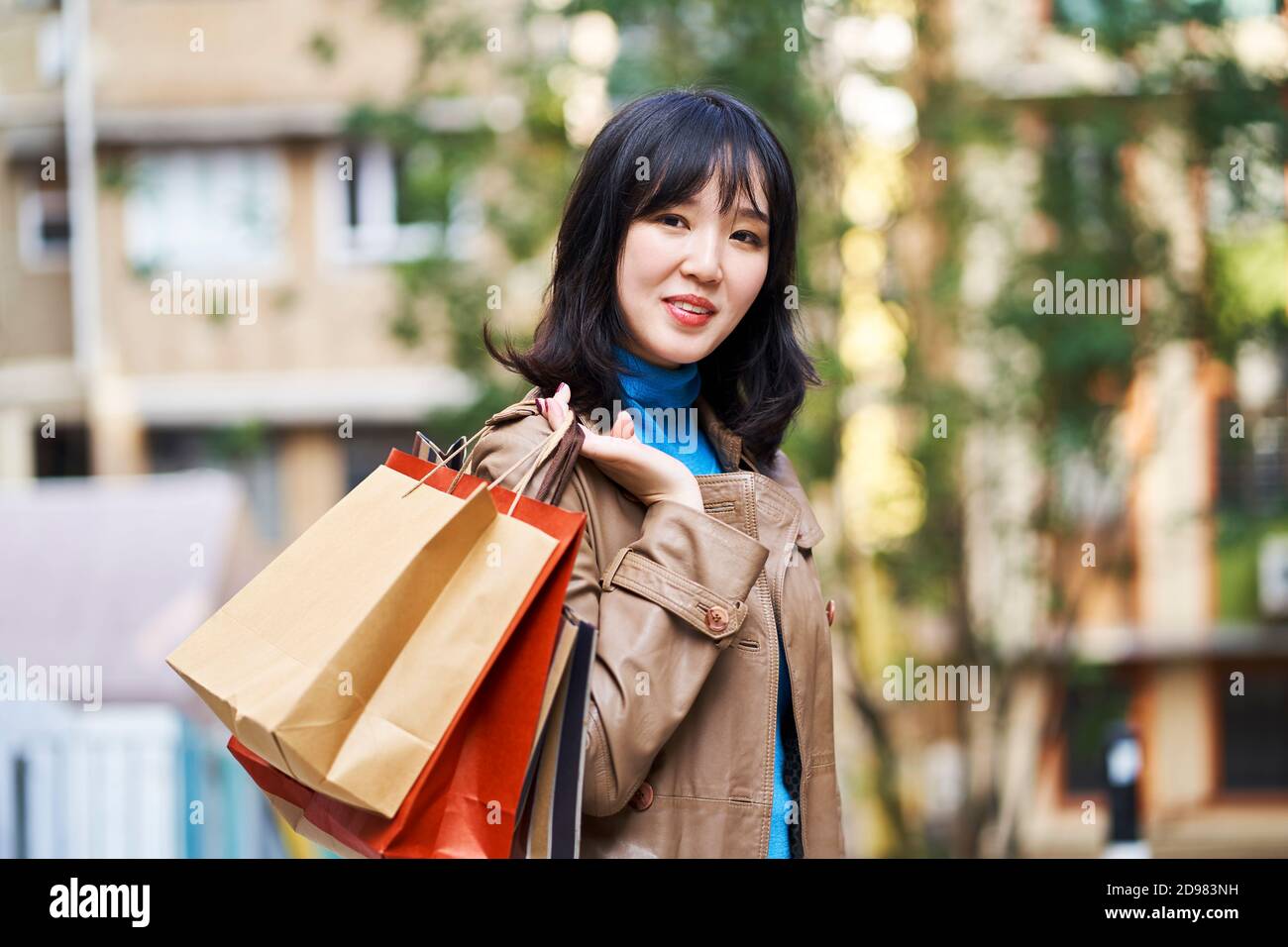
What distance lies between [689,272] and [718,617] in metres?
0.49

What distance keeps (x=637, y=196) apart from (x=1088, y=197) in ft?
17.6

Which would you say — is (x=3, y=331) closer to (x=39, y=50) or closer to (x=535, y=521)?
(x=39, y=50)

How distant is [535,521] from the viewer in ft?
5.63

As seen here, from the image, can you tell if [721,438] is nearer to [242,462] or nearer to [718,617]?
[718,617]

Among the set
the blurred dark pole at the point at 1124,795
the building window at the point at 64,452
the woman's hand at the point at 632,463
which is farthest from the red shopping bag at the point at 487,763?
the building window at the point at 64,452

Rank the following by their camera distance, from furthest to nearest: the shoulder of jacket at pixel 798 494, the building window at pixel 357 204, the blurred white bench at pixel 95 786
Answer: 1. the building window at pixel 357 204
2. the blurred white bench at pixel 95 786
3. the shoulder of jacket at pixel 798 494

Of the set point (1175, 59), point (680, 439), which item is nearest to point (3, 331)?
point (1175, 59)

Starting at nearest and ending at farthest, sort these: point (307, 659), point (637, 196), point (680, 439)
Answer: point (307, 659) → point (637, 196) → point (680, 439)

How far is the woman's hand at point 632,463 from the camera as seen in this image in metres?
1.86

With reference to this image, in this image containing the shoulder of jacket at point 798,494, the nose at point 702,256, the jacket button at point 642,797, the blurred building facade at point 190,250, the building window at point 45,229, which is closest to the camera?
the jacket button at point 642,797

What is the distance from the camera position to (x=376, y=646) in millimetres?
1638

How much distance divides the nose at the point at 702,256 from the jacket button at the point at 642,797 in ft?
2.28

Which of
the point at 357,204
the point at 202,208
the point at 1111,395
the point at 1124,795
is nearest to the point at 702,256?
the point at 1124,795

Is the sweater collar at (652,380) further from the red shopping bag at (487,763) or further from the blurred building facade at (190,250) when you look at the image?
the blurred building facade at (190,250)
